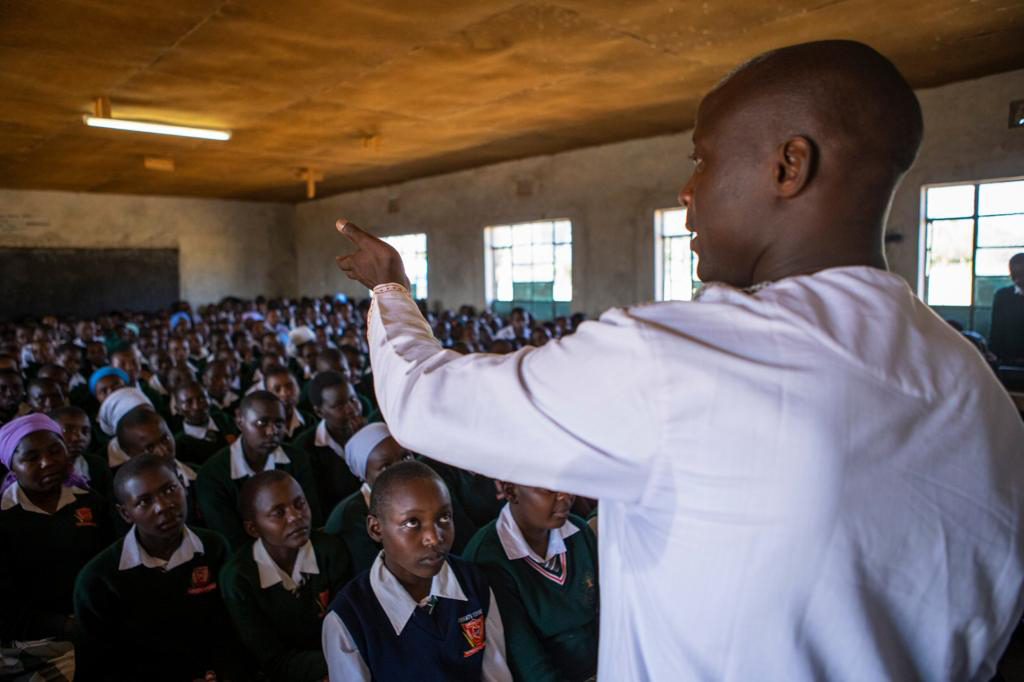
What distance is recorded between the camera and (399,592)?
1.93m

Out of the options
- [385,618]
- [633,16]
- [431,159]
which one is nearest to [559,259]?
[431,159]

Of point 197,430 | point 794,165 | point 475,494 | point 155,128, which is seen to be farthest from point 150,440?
point 155,128

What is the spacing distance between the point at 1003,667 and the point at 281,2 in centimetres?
501

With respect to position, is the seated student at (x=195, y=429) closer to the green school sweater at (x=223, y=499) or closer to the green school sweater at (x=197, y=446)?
the green school sweater at (x=197, y=446)

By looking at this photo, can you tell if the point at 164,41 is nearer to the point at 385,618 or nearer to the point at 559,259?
the point at 385,618

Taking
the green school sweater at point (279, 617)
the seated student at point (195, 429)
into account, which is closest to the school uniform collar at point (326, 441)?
the seated student at point (195, 429)

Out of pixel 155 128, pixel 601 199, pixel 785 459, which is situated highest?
pixel 155 128

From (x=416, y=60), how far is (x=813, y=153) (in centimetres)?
499

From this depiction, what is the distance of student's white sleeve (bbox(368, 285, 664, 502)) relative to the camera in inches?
27.9

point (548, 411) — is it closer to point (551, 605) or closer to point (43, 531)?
point (551, 605)

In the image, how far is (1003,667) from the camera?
2.78 m

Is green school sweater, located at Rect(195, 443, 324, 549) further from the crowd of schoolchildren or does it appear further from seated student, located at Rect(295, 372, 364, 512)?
seated student, located at Rect(295, 372, 364, 512)

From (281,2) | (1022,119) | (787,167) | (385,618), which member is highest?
(281,2)

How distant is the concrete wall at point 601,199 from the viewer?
6125 mm
